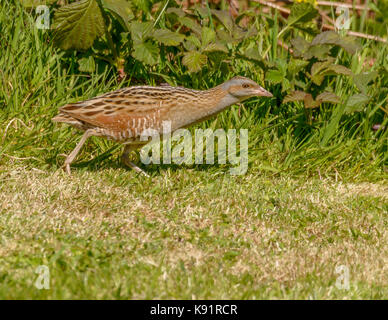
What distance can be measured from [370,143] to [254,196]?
172 cm

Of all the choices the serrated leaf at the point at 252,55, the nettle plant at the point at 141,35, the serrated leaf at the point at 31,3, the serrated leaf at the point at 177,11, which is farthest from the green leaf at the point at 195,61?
the serrated leaf at the point at 31,3

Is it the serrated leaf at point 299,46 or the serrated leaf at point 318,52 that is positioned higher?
the serrated leaf at point 299,46

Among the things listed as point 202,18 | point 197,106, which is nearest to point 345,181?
point 197,106

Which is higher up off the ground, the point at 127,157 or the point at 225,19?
the point at 225,19

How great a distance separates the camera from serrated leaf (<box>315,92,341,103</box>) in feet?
21.5

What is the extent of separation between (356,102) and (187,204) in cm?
211

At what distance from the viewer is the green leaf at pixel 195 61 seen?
6465 millimetres

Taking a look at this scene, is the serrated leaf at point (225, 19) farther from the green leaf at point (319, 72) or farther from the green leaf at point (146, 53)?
the green leaf at point (319, 72)

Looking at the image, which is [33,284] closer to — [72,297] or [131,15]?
[72,297]

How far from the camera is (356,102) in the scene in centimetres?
655

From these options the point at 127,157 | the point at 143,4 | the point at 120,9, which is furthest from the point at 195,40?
the point at 127,157

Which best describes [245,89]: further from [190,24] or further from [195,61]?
[190,24]

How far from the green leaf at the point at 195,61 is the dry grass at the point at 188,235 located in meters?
0.99

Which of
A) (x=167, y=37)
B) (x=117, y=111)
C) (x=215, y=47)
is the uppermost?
(x=167, y=37)
